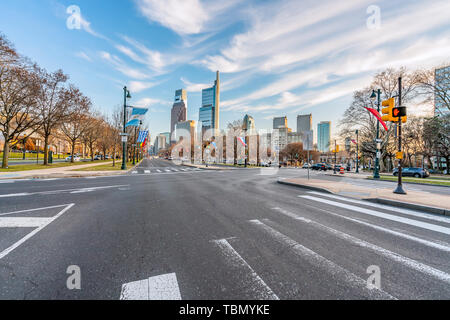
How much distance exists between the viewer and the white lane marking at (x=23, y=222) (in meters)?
4.56

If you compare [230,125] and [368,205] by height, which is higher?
Answer: [230,125]

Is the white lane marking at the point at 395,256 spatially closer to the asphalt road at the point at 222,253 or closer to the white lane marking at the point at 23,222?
the asphalt road at the point at 222,253

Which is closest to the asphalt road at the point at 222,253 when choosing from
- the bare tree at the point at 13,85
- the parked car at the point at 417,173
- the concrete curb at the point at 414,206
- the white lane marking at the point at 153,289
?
the white lane marking at the point at 153,289

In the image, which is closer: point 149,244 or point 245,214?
point 149,244

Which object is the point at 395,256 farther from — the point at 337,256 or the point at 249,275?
the point at 249,275

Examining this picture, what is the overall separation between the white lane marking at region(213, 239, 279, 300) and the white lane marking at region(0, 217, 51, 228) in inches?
180

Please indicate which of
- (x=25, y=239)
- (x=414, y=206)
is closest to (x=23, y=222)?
(x=25, y=239)

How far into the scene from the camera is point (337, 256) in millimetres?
3266

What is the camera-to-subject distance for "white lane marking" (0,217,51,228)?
15.0 ft

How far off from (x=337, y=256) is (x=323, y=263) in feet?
1.43
